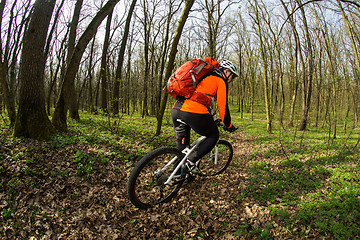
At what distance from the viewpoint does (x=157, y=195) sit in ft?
12.4

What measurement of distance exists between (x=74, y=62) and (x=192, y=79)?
5.35 meters

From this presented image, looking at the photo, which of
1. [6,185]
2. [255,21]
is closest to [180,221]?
[6,185]

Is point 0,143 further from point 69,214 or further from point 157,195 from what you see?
point 157,195

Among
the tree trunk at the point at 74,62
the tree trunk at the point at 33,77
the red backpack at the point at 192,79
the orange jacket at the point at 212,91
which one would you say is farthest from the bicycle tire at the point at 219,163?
the tree trunk at the point at 74,62

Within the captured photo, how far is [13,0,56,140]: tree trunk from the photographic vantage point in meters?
5.09

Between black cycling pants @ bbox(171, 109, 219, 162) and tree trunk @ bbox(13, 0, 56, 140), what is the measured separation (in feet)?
13.6

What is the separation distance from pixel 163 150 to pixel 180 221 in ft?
4.15

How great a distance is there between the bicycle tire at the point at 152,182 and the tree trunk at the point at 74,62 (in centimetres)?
460

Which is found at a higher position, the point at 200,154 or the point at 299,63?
the point at 299,63

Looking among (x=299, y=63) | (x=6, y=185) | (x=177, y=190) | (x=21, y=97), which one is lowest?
(x=177, y=190)

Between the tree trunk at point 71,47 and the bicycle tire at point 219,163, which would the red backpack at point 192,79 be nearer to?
the bicycle tire at point 219,163

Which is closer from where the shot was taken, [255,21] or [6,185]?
[6,185]

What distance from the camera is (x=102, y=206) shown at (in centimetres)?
348

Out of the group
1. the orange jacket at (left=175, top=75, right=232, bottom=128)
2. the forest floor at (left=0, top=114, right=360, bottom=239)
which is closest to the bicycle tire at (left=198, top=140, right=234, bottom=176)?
the forest floor at (left=0, top=114, right=360, bottom=239)
